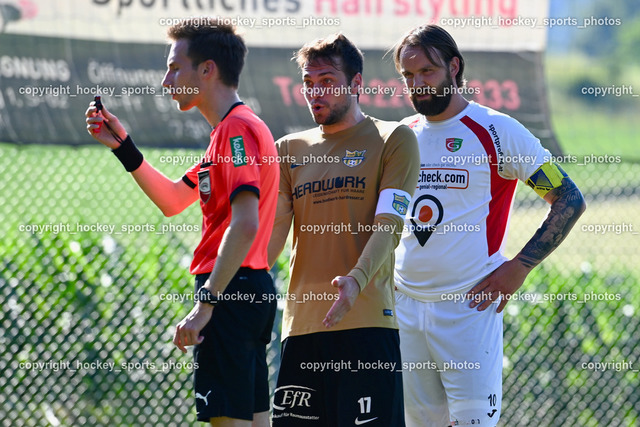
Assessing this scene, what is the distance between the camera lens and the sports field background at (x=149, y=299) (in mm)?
5371

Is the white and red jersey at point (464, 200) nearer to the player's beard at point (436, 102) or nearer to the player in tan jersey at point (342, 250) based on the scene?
the player's beard at point (436, 102)

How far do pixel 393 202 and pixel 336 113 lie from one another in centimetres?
48

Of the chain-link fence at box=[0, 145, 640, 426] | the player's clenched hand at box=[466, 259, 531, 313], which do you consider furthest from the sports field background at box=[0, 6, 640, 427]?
the player's clenched hand at box=[466, 259, 531, 313]

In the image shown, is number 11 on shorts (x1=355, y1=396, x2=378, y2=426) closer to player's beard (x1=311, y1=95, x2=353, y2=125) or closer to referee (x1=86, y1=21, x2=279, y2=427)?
referee (x1=86, y1=21, x2=279, y2=427)

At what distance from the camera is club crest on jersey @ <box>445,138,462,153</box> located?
3.84 metres

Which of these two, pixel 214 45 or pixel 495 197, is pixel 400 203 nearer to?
pixel 495 197

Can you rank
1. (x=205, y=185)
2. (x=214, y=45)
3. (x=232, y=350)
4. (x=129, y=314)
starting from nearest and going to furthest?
(x=232, y=350), (x=205, y=185), (x=214, y=45), (x=129, y=314)

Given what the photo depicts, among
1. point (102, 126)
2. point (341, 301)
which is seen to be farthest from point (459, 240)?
point (102, 126)

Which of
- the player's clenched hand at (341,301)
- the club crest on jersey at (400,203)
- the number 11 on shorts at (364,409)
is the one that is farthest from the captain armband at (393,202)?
the number 11 on shorts at (364,409)

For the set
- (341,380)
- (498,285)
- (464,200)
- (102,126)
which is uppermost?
(102,126)

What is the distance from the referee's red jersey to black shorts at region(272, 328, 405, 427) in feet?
1.39

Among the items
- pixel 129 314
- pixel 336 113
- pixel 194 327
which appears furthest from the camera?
pixel 129 314

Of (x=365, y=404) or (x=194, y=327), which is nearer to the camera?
(x=194, y=327)

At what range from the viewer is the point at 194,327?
2941 millimetres
